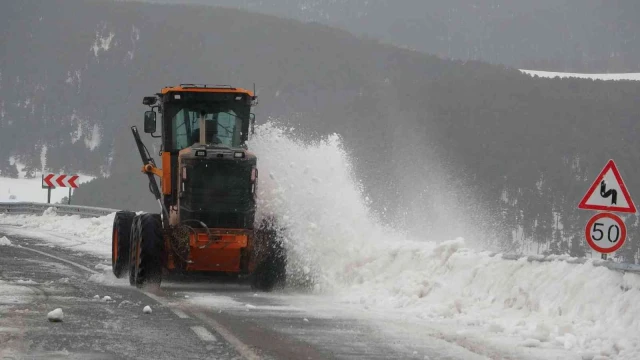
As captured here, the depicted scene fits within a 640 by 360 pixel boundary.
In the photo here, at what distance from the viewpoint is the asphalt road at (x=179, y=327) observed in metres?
8.05

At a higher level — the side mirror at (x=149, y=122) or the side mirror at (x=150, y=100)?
the side mirror at (x=150, y=100)

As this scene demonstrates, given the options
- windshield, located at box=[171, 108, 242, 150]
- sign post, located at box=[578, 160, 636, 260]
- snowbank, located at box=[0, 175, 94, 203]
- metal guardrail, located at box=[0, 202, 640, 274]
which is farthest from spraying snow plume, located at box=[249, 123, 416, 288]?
snowbank, located at box=[0, 175, 94, 203]

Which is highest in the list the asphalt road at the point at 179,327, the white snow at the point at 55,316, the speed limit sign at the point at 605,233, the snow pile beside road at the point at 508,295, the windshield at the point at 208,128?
the windshield at the point at 208,128

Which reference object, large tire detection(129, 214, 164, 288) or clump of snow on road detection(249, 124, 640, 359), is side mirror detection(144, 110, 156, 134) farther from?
clump of snow on road detection(249, 124, 640, 359)

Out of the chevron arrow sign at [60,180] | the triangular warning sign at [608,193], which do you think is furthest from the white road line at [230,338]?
the chevron arrow sign at [60,180]

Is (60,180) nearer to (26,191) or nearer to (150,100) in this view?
(150,100)

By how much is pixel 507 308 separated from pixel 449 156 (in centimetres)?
17167

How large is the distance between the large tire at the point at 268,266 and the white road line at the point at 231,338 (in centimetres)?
353

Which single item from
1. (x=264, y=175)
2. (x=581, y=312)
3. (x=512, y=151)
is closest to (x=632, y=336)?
(x=581, y=312)

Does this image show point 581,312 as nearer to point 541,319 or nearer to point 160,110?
point 541,319

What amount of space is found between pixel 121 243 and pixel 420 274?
4.92 metres

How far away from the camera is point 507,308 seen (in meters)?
11.0

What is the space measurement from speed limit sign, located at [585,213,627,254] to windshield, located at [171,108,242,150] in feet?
19.1

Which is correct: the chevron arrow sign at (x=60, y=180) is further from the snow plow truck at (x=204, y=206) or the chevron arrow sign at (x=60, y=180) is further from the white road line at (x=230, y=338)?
the white road line at (x=230, y=338)
